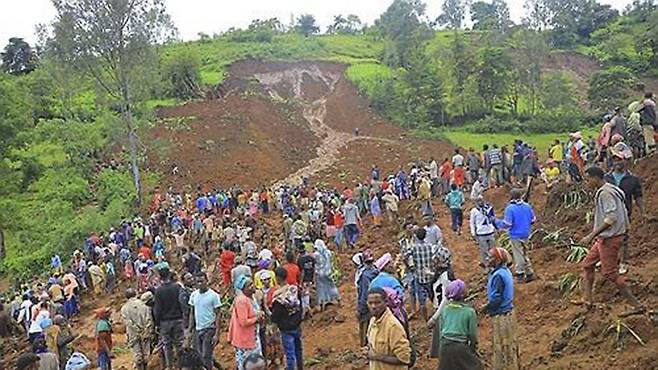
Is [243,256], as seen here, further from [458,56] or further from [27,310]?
[458,56]

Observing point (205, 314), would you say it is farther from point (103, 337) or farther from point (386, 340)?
point (386, 340)

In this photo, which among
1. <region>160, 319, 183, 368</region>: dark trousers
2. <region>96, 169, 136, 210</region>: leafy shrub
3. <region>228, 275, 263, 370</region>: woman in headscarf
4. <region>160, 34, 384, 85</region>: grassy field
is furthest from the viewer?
<region>160, 34, 384, 85</region>: grassy field

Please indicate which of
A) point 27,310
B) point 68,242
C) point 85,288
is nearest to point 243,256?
point 27,310

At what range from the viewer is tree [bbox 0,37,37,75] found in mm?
54688

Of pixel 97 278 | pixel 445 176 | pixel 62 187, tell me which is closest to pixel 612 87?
pixel 445 176

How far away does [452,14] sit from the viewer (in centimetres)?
11025

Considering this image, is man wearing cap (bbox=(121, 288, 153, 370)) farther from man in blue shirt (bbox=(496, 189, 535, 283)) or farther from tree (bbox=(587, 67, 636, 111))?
tree (bbox=(587, 67, 636, 111))

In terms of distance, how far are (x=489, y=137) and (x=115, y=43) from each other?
77.8ft

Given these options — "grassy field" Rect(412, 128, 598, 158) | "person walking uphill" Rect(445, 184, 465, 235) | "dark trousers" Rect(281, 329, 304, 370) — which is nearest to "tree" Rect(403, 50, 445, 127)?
"grassy field" Rect(412, 128, 598, 158)

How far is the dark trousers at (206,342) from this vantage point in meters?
8.11

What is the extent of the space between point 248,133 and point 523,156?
23707mm

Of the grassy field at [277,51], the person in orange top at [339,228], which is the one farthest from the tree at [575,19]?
the person in orange top at [339,228]

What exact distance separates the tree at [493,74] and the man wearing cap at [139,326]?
4010 centimetres

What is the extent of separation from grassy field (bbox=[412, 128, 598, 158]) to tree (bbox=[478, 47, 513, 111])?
446cm
